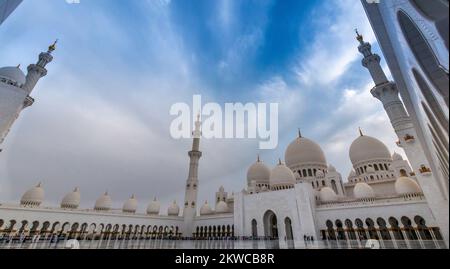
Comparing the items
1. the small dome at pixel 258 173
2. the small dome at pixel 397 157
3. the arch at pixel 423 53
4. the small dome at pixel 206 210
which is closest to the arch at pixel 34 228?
the small dome at pixel 206 210

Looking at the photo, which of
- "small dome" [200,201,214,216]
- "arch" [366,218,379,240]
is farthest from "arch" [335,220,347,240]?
"small dome" [200,201,214,216]

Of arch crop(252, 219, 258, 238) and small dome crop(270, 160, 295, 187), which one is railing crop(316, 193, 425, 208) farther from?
arch crop(252, 219, 258, 238)

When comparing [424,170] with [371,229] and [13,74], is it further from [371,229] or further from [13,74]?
[13,74]

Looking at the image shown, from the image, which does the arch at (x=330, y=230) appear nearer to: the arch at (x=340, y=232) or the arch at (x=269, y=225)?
the arch at (x=340, y=232)

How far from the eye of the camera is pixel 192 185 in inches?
1075

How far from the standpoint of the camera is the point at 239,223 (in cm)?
2153

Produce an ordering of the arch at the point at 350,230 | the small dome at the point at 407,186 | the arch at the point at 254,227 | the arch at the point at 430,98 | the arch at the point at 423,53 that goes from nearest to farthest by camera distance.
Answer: the arch at the point at 430,98, the arch at the point at 423,53, the small dome at the point at 407,186, the arch at the point at 350,230, the arch at the point at 254,227

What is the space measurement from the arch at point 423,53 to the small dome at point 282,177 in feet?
60.3

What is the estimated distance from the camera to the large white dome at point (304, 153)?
25.6 meters

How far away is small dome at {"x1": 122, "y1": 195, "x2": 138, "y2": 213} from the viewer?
2388cm

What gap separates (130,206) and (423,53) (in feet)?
88.3

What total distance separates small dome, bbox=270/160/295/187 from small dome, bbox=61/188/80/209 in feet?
67.3

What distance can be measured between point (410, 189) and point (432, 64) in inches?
531
